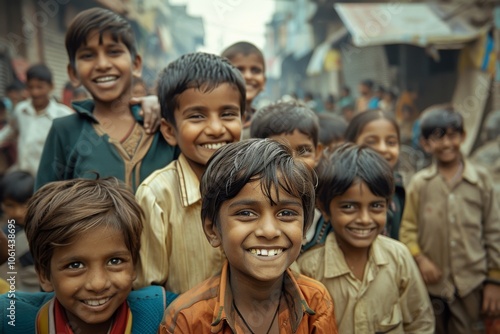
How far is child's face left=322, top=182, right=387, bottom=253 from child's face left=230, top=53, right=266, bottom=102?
1336 mm

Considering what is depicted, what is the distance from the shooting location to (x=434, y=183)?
3088 mm

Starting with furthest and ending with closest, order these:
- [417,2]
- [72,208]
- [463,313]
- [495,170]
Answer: [417,2]
[495,170]
[463,313]
[72,208]

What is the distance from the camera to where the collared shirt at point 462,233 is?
2.94 meters

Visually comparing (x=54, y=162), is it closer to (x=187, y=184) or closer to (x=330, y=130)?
(x=187, y=184)

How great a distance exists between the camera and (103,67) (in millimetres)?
2168

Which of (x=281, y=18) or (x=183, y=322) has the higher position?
(x=281, y=18)

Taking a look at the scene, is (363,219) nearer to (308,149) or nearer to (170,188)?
(308,149)

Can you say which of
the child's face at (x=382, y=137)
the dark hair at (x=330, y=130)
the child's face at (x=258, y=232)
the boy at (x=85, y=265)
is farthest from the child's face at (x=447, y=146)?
the boy at (x=85, y=265)

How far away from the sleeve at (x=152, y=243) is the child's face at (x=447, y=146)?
2.08m

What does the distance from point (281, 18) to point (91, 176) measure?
34384mm

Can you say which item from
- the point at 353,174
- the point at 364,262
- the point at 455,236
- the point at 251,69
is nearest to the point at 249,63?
the point at 251,69

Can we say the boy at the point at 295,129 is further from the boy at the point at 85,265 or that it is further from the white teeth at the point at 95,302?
the white teeth at the point at 95,302

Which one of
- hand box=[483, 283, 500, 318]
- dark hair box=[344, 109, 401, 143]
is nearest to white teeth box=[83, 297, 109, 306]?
dark hair box=[344, 109, 401, 143]

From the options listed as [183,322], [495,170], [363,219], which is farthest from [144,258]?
[495,170]
